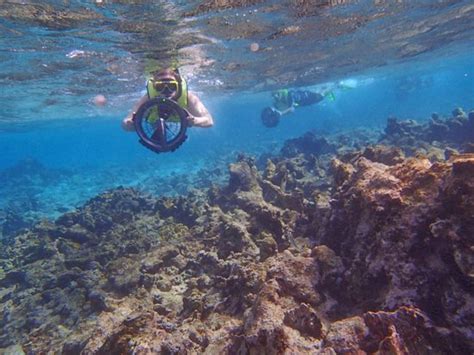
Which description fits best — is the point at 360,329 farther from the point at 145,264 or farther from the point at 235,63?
the point at 235,63

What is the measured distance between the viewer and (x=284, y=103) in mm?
18188

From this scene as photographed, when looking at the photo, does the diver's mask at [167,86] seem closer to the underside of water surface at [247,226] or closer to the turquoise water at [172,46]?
the underside of water surface at [247,226]

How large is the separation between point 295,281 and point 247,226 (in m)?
3.36

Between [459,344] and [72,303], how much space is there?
6846 millimetres

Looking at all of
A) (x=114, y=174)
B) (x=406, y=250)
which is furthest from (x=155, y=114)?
(x=114, y=174)

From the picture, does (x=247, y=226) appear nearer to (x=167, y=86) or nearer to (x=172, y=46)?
(x=167, y=86)

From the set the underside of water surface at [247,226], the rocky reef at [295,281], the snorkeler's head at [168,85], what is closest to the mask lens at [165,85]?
the snorkeler's head at [168,85]

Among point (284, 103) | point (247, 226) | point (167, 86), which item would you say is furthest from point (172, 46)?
point (247, 226)

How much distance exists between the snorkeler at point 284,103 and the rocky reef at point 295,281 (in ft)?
30.7

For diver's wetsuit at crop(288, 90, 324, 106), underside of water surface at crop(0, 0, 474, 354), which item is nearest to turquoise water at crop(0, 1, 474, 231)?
underside of water surface at crop(0, 0, 474, 354)

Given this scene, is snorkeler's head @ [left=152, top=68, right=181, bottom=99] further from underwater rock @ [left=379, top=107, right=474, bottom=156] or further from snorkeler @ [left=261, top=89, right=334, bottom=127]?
underwater rock @ [left=379, top=107, right=474, bottom=156]

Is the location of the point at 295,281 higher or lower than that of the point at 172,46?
lower

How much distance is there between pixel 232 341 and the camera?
3646mm

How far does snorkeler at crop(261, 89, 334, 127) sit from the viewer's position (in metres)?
17.8
